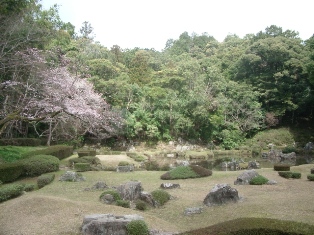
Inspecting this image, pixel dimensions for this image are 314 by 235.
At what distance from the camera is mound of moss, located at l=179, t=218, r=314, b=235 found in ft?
17.3

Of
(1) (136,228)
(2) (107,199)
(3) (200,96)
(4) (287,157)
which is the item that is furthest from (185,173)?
(3) (200,96)

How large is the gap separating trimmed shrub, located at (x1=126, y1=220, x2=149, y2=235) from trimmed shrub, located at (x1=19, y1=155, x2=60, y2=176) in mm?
10613

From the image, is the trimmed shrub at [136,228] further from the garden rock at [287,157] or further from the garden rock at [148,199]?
the garden rock at [287,157]

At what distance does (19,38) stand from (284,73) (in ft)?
103

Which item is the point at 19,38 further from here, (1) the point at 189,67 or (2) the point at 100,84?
(1) the point at 189,67

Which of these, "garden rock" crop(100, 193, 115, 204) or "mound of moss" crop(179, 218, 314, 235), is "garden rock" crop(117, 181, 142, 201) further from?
"mound of moss" crop(179, 218, 314, 235)

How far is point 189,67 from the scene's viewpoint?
39.4 metres

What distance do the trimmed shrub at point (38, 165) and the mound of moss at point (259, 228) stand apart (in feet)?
39.9

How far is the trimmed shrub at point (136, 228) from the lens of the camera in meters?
6.51

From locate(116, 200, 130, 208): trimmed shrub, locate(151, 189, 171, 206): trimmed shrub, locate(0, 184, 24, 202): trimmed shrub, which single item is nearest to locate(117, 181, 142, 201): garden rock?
locate(151, 189, 171, 206): trimmed shrub

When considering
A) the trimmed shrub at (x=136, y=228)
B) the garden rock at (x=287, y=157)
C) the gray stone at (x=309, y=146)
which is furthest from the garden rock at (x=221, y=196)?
the gray stone at (x=309, y=146)

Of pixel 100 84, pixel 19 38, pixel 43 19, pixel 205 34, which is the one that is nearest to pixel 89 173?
pixel 19 38

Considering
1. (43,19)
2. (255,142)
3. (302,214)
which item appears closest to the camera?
(302,214)

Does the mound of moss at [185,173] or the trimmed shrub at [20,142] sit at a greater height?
the trimmed shrub at [20,142]
